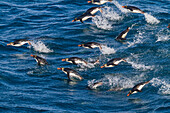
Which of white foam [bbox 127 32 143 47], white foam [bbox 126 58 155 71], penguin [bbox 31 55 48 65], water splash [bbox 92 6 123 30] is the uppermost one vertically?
water splash [bbox 92 6 123 30]

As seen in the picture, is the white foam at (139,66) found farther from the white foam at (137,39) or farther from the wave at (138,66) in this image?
the white foam at (137,39)

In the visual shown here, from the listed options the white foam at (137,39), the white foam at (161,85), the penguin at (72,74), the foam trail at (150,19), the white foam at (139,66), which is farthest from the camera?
the foam trail at (150,19)

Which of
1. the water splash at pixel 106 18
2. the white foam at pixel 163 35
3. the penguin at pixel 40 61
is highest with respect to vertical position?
the water splash at pixel 106 18

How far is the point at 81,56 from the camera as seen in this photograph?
15398 mm

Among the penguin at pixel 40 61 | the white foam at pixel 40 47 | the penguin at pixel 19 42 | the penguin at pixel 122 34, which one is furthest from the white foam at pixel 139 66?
the penguin at pixel 19 42

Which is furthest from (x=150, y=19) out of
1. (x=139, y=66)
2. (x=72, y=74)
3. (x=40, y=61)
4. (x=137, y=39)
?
(x=72, y=74)

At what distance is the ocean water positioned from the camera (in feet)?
37.1

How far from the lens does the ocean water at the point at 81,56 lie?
37.1 feet

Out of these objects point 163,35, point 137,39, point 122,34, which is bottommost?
point 137,39

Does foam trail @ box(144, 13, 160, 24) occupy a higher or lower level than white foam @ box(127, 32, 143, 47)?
higher

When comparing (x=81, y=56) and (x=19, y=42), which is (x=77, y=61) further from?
(x=19, y=42)

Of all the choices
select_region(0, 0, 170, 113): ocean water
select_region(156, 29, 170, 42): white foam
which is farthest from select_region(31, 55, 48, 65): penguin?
select_region(156, 29, 170, 42): white foam

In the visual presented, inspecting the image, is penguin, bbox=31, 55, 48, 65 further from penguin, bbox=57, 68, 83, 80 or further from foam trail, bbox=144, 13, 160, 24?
foam trail, bbox=144, 13, 160, 24

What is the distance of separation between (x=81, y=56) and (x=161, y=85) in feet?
14.5
